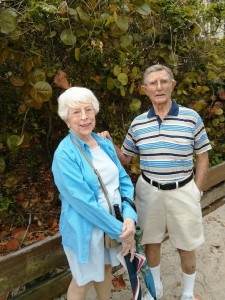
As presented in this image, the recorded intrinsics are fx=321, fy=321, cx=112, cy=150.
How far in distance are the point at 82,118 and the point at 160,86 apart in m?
0.63

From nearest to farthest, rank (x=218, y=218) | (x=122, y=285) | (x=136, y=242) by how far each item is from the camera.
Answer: (x=136, y=242) → (x=122, y=285) → (x=218, y=218)

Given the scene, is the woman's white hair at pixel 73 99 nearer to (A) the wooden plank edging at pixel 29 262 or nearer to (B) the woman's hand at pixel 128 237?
(B) the woman's hand at pixel 128 237

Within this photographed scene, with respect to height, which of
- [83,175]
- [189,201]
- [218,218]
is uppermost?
[83,175]

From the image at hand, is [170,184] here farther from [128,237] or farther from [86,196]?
[86,196]

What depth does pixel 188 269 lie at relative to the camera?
2.50 m

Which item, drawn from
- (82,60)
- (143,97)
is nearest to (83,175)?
(82,60)

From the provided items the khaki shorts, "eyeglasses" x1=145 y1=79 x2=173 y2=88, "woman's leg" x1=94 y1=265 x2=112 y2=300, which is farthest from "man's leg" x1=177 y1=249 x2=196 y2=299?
"eyeglasses" x1=145 y1=79 x2=173 y2=88

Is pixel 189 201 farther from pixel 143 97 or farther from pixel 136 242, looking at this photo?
pixel 143 97

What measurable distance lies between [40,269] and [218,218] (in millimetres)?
2476

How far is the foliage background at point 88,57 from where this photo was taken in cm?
206

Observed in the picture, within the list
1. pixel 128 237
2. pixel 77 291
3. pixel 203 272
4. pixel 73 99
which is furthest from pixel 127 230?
pixel 203 272

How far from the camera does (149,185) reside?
2305mm

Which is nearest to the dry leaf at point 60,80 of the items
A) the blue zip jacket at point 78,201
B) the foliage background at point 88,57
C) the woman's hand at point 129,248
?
the foliage background at point 88,57

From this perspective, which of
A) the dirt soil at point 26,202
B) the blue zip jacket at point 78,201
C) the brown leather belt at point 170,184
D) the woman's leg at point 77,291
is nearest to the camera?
the blue zip jacket at point 78,201
